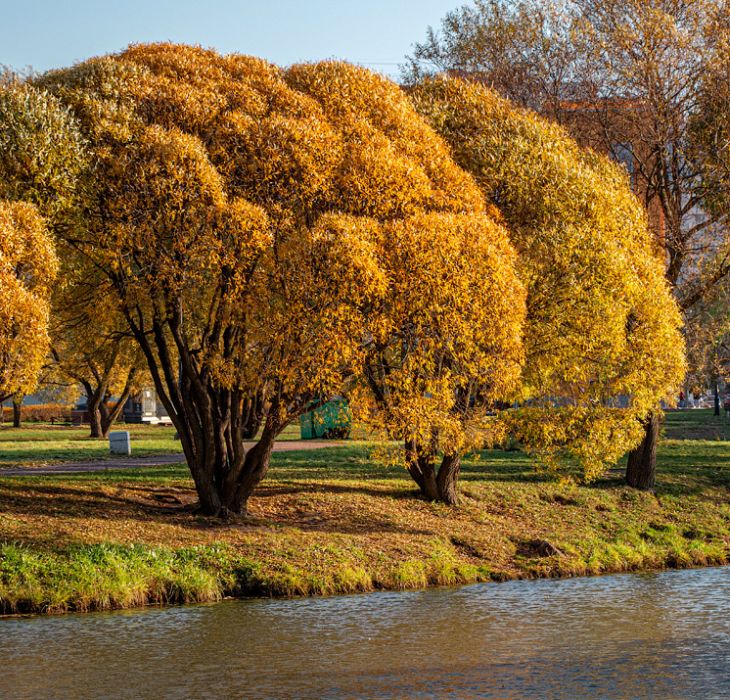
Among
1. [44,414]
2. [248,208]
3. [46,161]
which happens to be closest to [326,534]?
[248,208]

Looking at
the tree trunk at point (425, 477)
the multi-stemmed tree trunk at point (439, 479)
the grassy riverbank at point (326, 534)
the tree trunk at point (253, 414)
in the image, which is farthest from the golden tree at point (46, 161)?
the multi-stemmed tree trunk at point (439, 479)

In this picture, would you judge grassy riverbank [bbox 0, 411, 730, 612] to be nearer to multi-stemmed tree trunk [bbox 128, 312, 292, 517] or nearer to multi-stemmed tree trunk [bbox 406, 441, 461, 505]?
multi-stemmed tree trunk [bbox 406, 441, 461, 505]

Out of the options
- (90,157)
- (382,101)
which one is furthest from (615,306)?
(90,157)

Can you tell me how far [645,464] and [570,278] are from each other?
33.3 ft

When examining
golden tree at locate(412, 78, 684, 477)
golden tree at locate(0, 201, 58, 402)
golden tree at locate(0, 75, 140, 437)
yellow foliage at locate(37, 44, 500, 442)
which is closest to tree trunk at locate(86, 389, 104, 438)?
golden tree at locate(412, 78, 684, 477)

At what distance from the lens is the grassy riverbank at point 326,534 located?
2166 centimetres

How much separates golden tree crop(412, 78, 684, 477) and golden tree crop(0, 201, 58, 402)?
10582 millimetres

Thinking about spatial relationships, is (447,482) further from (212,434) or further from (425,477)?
(212,434)

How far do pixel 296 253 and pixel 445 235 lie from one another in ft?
10.4

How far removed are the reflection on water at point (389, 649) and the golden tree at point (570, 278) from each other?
6617 mm

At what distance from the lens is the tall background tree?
33656 millimetres

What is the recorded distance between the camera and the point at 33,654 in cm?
1695

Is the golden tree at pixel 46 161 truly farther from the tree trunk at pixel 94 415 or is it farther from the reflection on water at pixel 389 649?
the tree trunk at pixel 94 415

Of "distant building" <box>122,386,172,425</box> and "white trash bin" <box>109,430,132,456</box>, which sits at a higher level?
"distant building" <box>122,386,172,425</box>
